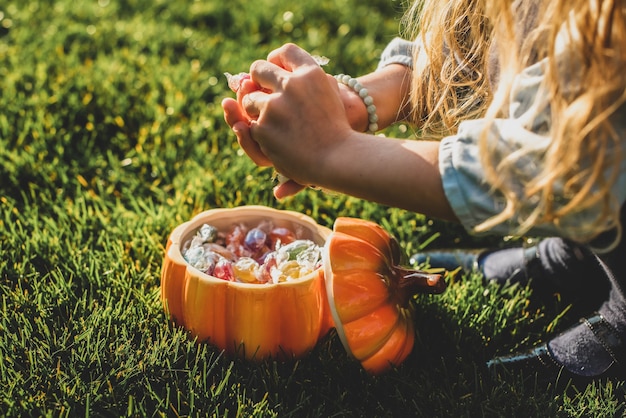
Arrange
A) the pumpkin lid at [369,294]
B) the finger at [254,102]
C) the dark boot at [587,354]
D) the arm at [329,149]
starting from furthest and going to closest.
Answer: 1. the dark boot at [587,354]
2. the pumpkin lid at [369,294]
3. the finger at [254,102]
4. the arm at [329,149]

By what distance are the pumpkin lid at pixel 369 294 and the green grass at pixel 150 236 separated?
59 mm

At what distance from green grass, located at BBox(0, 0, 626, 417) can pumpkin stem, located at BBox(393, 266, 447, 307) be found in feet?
0.51

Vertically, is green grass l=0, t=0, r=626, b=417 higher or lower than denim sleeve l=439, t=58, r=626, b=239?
lower

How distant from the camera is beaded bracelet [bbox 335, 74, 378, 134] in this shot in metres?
1.56

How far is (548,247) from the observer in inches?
74.5

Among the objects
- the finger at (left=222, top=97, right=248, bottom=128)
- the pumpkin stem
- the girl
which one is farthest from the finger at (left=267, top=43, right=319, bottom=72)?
the pumpkin stem

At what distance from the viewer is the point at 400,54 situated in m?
1.70

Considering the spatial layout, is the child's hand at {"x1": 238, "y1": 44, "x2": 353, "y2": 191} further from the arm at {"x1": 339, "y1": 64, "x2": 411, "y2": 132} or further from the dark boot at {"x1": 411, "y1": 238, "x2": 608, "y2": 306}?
the dark boot at {"x1": 411, "y1": 238, "x2": 608, "y2": 306}

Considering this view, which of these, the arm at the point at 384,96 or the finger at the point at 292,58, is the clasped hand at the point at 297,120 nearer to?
the finger at the point at 292,58

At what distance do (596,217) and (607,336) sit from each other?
1.94 feet

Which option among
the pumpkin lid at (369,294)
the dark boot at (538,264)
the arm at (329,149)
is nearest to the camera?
the arm at (329,149)

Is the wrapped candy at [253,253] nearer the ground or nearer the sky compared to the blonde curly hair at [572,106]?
nearer the ground

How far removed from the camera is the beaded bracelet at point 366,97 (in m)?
1.56

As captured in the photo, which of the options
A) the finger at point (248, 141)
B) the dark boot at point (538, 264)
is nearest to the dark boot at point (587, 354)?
the dark boot at point (538, 264)
